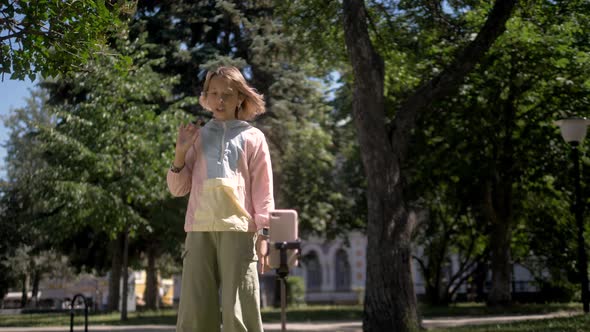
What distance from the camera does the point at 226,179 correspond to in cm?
349

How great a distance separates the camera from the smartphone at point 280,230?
3.56 metres

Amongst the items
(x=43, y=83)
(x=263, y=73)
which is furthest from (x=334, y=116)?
(x=43, y=83)

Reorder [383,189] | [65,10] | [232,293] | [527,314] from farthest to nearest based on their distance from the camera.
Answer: [527,314] → [383,189] → [65,10] → [232,293]

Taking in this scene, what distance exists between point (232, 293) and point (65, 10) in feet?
14.5

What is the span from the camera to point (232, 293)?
332 centimetres

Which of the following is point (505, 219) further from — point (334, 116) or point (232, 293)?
point (232, 293)

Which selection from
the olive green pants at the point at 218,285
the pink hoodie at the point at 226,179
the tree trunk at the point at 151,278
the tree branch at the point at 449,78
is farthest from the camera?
the tree trunk at the point at 151,278

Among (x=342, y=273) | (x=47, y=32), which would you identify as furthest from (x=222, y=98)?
(x=342, y=273)

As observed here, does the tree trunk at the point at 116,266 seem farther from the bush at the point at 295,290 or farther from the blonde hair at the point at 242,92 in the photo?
the blonde hair at the point at 242,92

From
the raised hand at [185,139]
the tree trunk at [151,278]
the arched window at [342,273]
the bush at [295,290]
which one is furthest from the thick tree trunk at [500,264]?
the arched window at [342,273]

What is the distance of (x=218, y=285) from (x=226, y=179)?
52cm

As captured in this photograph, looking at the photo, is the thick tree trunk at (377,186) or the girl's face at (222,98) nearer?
the girl's face at (222,98)

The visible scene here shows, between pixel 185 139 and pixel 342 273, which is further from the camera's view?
pixel 342 273

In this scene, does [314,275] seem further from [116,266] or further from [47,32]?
[47,32]
